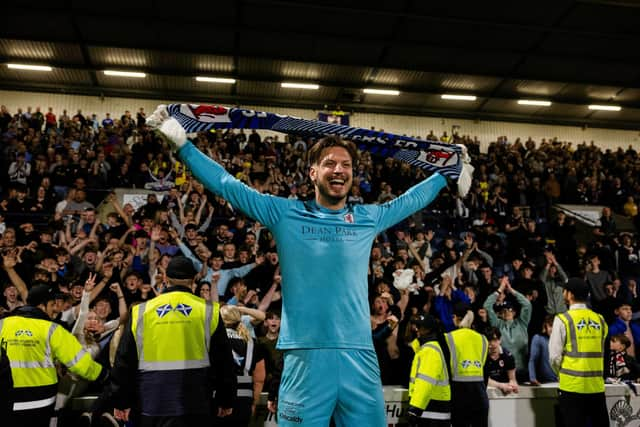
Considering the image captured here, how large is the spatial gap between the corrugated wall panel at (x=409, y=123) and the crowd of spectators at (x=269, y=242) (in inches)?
134

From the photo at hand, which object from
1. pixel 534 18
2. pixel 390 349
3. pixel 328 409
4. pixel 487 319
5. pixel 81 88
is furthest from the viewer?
pixel 81 88

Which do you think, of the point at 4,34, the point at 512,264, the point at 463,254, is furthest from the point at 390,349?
the point at 4,34

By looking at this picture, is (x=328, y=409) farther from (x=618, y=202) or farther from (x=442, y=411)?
(x=618, y=202)

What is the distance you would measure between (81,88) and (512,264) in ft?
56.0

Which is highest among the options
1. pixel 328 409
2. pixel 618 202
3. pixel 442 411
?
pixel 618 202

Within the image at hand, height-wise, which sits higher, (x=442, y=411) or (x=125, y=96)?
(x=125, y=96)

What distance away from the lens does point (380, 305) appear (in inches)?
299

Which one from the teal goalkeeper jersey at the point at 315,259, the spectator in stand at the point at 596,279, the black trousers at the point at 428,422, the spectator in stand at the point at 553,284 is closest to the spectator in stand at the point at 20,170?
the black trousers at the point at 428,422

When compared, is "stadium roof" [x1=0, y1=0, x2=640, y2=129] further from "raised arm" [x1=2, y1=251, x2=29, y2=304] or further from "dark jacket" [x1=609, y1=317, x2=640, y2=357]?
"dark jacket" [x1=609, y1=317, x2=640, y2=357]

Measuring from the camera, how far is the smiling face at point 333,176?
254 cm

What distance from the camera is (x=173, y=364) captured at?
13.4ft

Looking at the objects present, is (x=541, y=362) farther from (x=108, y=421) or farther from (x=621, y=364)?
(x=108, y=421)

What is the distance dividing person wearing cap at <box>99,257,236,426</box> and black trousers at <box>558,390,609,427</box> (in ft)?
12.7

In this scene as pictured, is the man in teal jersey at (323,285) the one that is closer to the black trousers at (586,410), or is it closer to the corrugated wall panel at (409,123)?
the black trousers at (586,410)
